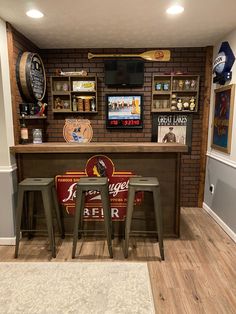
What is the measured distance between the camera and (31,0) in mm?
2012

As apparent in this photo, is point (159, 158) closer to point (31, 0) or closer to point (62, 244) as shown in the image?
point (62, 244)

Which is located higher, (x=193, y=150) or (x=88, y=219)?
(x=193, y=150)

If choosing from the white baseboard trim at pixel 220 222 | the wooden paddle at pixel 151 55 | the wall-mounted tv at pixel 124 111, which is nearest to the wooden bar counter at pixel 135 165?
the white baseboard trim at pixel 220 222

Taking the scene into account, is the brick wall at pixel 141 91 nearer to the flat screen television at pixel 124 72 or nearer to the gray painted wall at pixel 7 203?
the flat screen television at pixel 124 72

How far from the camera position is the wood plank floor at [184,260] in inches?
71.2

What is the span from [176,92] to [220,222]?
6.21 ft

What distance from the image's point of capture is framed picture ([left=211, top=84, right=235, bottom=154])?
279 cm

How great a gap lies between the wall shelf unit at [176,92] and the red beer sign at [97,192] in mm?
1367

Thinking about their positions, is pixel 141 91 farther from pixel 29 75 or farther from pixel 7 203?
pixel 7 203

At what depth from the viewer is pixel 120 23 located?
8.29 feet

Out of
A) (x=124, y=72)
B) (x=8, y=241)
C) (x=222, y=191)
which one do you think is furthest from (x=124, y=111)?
(x=8, y=241)

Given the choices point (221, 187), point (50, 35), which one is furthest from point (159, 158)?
point (50, 35)

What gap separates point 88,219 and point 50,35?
2.26 metres

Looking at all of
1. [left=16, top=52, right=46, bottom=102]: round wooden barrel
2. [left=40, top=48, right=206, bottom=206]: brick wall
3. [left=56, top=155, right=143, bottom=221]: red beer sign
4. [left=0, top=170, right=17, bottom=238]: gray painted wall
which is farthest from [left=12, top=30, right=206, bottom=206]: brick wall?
[left=56, top=155, right=143, bottom=221]: red beer sign
